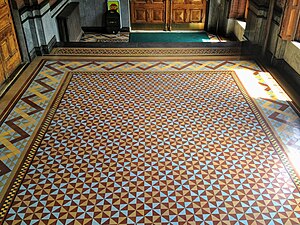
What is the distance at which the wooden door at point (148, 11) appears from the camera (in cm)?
887

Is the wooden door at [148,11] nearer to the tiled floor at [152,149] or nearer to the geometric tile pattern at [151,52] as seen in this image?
the geometric tile pattern at [151,52]

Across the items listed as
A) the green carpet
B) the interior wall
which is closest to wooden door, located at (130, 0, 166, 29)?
the green carpet

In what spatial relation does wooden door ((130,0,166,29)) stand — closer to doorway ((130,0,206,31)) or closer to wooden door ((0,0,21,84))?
doorway ((130,0,206,31))

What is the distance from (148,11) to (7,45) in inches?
204

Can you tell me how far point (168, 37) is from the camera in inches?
339

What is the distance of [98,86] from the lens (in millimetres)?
4375

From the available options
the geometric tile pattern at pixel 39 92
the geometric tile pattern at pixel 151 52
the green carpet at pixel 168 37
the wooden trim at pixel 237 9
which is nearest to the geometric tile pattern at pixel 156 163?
the geometric tile pattern at pixel 39 92

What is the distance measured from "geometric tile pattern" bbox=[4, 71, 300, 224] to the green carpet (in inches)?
169

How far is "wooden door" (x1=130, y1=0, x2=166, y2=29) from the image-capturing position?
29.1ft

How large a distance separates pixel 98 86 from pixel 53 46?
1.85 metres

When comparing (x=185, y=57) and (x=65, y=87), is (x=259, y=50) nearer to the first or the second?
(x=185, y=57)

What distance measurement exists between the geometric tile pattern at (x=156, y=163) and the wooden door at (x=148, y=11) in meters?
5.21

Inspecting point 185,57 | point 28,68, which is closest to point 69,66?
point 28,68

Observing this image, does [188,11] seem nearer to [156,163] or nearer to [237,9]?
[237,9]
